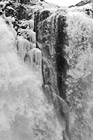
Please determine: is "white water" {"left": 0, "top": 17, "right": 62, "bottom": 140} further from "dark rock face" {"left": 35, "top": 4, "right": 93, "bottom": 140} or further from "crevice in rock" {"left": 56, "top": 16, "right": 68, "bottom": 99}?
"crevice in rock" {"left": 56, "top": 16, "right": 68, "bottom": 99}

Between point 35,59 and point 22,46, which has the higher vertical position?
point 22,46

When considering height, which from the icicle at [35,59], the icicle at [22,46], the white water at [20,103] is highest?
the icicle at [22,46]

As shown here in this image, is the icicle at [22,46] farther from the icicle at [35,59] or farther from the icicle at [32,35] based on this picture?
the icicle at [32,35]

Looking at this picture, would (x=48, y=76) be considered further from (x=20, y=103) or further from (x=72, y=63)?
(x=20, y=103)

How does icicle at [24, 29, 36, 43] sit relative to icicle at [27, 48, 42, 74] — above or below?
above

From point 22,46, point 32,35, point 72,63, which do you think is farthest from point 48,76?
point 32,35

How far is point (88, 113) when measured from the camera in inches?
417

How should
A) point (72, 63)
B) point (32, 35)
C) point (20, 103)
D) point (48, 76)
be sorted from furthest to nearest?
point (72, 63), point (32, 35), point (48, 76), point (20, 103)

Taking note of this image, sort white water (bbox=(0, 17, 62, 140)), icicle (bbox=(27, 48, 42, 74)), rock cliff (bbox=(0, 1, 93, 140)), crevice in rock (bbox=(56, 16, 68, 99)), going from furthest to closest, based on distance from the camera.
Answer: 1. crevice in rock (bbox=(56, 16, 68, 99))
2. icicle (bbox=(27, 48, 42, 74))
3. rock cliff (bbox=(0, 1, 93, 140))
4. white water (bbox=(0, 17, 62, 140))

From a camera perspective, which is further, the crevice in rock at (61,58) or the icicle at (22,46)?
the crevice in rock at (61,58)

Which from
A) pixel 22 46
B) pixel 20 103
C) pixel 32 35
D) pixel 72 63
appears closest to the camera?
pixel 20 103

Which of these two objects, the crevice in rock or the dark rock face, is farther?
the crevice in rock

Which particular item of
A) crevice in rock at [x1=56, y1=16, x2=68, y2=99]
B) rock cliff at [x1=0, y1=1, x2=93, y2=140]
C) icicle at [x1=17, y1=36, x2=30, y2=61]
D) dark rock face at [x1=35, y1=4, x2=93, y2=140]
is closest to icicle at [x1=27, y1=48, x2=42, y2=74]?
rock cliff at [x1=0, y1=1, x2=93, y2=140]

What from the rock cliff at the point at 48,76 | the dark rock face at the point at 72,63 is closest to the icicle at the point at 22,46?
the rock cliff at the point at 48,76
